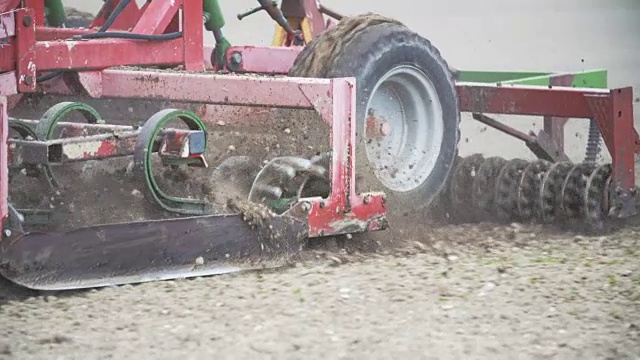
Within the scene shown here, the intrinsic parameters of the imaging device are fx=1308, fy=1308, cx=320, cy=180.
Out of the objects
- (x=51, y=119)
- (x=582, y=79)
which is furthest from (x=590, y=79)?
(x=51, y=119)

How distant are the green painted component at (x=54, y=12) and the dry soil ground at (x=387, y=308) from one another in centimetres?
249

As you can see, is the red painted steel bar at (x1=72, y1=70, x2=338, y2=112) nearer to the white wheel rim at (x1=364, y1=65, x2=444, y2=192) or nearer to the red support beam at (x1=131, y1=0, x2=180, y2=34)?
the red support beam at (x1=131, y1=0, x2=180, y2=34)

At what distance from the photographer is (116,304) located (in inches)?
184

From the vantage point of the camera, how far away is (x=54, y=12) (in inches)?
292

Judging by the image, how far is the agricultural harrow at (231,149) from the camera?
519cm

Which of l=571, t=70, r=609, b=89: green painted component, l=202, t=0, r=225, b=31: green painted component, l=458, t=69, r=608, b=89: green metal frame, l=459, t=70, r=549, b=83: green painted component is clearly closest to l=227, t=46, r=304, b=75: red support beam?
l=202, t=0, r=225, b=31: green painted component

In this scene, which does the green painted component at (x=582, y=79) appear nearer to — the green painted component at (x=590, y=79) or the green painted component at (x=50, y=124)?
the green painted component at (x=590, y=79)

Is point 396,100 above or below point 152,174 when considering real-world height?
above

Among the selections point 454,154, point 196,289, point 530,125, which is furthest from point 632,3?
point 196,289

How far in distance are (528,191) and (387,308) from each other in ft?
7.36

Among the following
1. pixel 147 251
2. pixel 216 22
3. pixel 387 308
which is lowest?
pixel 387 308

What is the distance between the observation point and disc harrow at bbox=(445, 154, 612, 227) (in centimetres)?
642

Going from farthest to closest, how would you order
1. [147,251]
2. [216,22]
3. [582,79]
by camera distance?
[582,79], [216,22], [147,251]

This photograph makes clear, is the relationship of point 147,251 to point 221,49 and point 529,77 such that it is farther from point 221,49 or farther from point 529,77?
point 529,77
